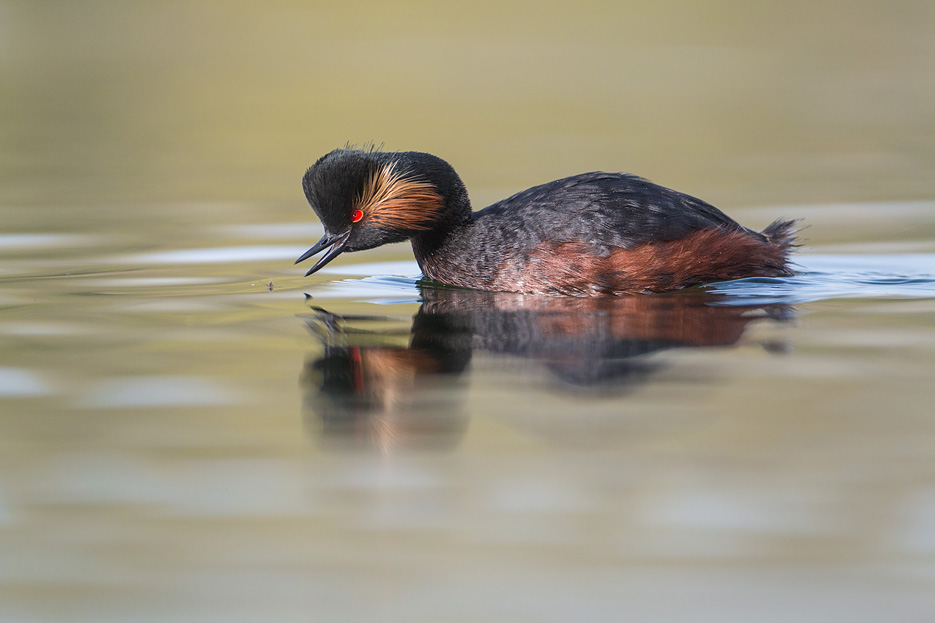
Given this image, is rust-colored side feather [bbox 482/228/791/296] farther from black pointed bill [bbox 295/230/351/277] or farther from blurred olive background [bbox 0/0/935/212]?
blurred olive background [bbox 0/0/935/212]

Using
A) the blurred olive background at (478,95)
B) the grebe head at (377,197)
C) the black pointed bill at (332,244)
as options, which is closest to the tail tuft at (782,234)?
the grebe head at (377,197)

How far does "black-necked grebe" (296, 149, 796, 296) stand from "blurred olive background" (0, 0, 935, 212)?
3.84 meters

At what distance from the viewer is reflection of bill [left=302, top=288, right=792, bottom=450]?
5.30 m

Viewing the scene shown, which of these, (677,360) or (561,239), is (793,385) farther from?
(561,239)

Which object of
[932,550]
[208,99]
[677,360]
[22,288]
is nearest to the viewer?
[932,550]

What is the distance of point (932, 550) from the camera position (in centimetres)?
389

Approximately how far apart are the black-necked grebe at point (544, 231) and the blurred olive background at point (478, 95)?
151 inches

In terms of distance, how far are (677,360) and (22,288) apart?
16.3ft

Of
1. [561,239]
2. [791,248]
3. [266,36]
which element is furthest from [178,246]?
[266,36]

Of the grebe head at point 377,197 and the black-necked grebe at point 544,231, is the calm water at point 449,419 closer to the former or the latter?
the black-necked grebe at point 544,231

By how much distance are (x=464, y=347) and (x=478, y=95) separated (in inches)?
631

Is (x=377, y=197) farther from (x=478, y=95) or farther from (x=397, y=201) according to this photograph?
(x=478, y=95)

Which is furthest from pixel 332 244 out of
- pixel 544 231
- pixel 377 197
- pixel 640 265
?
pixel 640 265

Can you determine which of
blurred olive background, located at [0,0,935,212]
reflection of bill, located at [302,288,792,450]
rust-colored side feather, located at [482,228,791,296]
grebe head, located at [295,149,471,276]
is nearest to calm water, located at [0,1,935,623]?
reflection of bill, located at [302,288,792,450]
